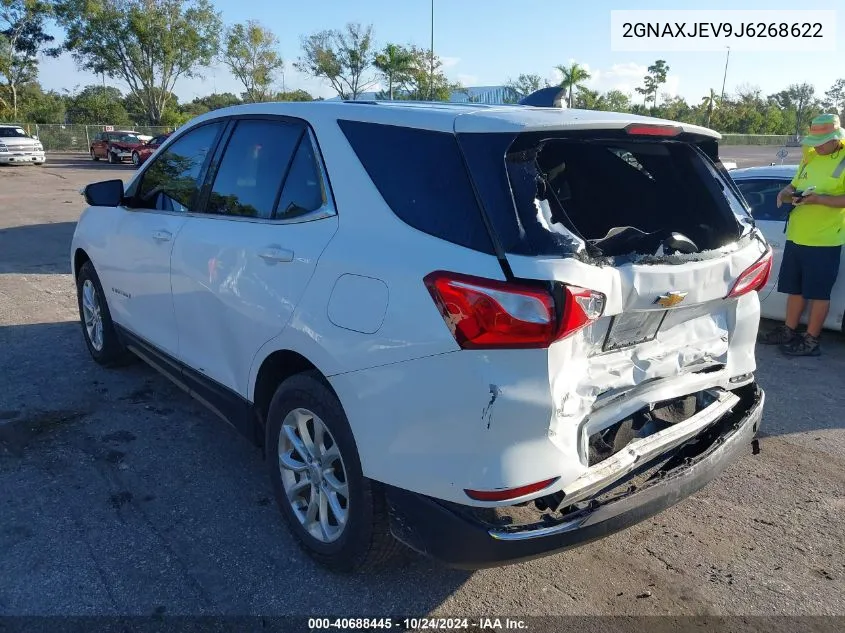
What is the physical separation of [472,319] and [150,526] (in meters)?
1.99

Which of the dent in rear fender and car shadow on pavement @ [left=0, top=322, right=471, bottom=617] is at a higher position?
the dent in rear fender

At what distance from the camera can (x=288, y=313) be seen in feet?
8.91

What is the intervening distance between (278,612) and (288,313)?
115 cm

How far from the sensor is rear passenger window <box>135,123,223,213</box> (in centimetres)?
372

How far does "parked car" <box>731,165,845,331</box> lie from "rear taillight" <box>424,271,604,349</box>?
177 inches

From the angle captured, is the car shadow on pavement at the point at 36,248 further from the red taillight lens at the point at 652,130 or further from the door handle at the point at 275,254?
the red taillight lens at the point at 652,130

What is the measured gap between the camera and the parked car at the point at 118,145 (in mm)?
32219

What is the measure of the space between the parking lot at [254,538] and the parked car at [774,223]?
141 centimetres

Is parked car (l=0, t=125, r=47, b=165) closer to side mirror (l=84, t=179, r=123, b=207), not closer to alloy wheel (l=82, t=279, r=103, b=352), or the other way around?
alloy wheel (l=82, t=279, r=103, b=352)

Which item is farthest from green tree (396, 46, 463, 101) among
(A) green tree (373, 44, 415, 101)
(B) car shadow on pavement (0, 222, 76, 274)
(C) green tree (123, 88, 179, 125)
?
(B) car shadow on pavement (0, 222, 76, 274)

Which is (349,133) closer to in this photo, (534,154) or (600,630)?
(534,154)

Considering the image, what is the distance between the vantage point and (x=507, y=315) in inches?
82.2

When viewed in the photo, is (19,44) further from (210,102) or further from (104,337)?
(104,337)

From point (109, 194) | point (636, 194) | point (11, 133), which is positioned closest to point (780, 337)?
point (636, 194)
